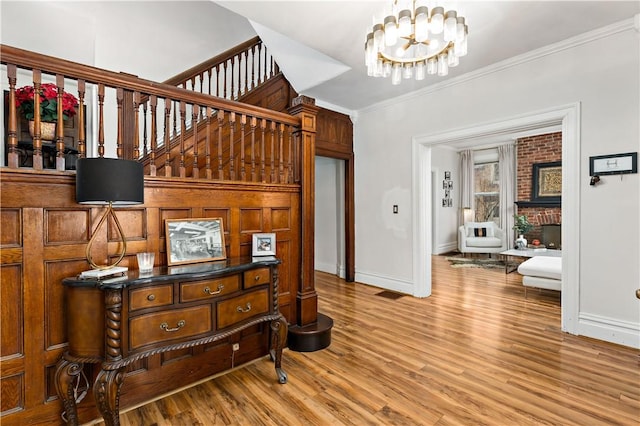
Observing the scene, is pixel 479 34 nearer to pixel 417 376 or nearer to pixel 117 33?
pixel 417 376

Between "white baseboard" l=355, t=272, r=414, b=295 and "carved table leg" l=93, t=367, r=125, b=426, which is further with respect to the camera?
"white baseboard" l=355, t=272, r=414, b=295

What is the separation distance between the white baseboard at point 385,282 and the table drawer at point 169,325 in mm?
3245

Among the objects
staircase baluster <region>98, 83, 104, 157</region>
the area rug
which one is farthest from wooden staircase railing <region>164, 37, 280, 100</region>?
the area rug

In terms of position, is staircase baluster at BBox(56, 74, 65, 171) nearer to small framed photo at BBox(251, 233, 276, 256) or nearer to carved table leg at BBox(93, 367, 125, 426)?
carved table leg at BBox(93, 367, 125, 426)

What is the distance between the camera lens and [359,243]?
519cm

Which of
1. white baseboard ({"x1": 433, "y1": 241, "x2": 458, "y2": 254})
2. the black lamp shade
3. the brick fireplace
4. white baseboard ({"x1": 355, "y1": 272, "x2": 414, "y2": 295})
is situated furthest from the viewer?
white baseboard ({"x1": 433, "y1": 241, "x2": 458, "y2": 254})

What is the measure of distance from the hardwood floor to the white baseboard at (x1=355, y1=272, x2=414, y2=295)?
91 cm

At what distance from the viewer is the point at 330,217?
19.2 ft

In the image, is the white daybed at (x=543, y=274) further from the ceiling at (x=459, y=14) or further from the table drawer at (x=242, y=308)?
the table drawer at (x=242, y=308)

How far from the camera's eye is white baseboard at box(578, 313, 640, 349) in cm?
273

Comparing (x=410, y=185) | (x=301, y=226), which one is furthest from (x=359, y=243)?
(x=301, y=226)

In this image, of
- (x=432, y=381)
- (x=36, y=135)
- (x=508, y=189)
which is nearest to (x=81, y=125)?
(x=36, y=135)

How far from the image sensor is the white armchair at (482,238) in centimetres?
716

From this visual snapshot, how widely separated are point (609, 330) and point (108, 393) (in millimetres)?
3959
